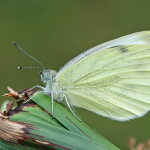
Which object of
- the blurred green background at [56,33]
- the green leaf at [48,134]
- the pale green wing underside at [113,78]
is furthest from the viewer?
the blurred green background at [56,33]

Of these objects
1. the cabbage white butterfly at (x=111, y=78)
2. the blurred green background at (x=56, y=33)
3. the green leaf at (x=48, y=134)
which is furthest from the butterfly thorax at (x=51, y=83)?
the blurred green background at (x=56, y=33)

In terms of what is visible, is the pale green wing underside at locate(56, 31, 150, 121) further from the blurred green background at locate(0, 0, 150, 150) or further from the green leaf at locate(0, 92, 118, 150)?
the blurred green background at locate(0, 0, 150, 150)

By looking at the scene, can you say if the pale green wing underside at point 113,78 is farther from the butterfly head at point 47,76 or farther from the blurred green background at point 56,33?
the blurred green background at point 56,33

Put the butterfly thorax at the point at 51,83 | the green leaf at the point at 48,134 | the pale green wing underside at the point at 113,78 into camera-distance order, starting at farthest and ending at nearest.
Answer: the pale green wing underside at the point at 113,78 < the butterfly thorax at the point at 51,83 < the green leaf at the point at 48,134

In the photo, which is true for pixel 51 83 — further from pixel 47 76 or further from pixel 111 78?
pixel 111 78

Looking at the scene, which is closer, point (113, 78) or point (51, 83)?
point (51, 83)

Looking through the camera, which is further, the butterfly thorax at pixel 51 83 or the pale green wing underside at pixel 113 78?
the pale green wing underside at pixel 113 78

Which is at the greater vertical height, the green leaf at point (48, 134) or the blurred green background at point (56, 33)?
the blurred green background at point (56, 33)

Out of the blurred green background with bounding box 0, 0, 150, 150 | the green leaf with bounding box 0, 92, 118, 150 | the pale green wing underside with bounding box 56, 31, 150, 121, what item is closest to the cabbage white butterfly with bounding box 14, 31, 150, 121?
the pale green wing underside with bounding box 56, 31, 150, 121

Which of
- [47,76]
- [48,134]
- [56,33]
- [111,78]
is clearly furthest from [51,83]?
[56,33]

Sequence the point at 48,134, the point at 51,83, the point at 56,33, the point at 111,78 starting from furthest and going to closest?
the point at 56,33 < the point at 111,78 < the point at 51,83 < the point at 48,134
